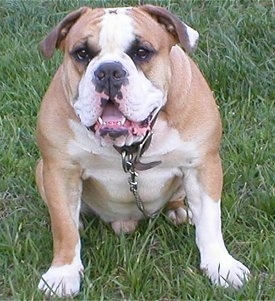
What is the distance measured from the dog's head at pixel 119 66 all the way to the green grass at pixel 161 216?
1.70 feet

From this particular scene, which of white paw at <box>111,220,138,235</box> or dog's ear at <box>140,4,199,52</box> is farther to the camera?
white paw at <box>111,220,138,235</box>

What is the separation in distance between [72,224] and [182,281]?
41cm

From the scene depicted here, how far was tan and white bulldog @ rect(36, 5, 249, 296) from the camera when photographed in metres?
2.96

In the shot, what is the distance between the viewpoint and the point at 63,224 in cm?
326

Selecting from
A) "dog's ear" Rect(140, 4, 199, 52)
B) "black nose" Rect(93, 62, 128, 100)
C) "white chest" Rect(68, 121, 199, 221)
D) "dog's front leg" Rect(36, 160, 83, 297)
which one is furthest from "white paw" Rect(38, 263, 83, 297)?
"dog's ear" Rect(140, 4, 199, 52)

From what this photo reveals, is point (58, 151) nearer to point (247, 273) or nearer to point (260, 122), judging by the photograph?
point (247, 273)

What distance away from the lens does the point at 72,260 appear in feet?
10.7

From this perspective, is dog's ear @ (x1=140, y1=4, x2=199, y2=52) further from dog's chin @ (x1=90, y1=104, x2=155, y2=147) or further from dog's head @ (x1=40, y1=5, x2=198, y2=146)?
dog's chin @ (x1=90, y1=104, x2=155, y2=147)

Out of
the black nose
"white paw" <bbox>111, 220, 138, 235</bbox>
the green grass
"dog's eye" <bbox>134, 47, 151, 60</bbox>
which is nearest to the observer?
the black nose

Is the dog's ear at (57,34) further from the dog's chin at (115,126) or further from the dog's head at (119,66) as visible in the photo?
the dog's chin at (115,126)

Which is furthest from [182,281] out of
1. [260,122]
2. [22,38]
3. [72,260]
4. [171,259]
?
[22,38]

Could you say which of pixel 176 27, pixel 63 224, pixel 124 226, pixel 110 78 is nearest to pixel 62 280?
pixel 63 224

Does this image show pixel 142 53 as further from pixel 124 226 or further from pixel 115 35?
pixel 124 226

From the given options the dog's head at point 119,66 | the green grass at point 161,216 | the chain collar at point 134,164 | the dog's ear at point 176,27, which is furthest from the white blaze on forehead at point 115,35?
the green grass at point 161,216
